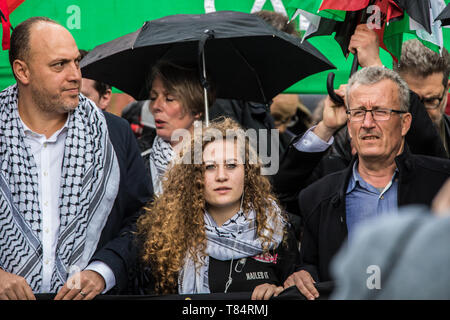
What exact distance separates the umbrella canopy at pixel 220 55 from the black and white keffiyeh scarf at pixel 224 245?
1.10 metres

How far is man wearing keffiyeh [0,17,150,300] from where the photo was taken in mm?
3598

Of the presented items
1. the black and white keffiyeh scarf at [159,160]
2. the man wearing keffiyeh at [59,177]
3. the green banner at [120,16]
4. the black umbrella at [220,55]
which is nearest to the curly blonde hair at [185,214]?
the man wearing keffiyeh at [59,177]

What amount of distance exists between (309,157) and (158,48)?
1.25m

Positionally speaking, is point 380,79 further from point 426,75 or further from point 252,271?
point 252,271

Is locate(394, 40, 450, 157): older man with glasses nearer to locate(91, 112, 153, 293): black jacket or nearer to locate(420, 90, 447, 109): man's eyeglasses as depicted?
locate(420, 90, 447, 109): man's eyeglasses

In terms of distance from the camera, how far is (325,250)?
3.68 metres

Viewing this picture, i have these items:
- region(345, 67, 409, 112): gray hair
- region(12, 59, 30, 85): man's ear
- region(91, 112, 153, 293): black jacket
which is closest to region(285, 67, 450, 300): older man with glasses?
region(345, 67, 409, 112): gray hair

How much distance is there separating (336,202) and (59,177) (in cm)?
147

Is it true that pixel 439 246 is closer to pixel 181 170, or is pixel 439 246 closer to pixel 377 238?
pixel 377 238

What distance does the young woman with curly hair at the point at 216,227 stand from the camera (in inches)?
140

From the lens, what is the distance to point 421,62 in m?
4.50

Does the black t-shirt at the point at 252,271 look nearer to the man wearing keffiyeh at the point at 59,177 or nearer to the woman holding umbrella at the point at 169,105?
the man wearing keffiyeh at the point at 59,177
